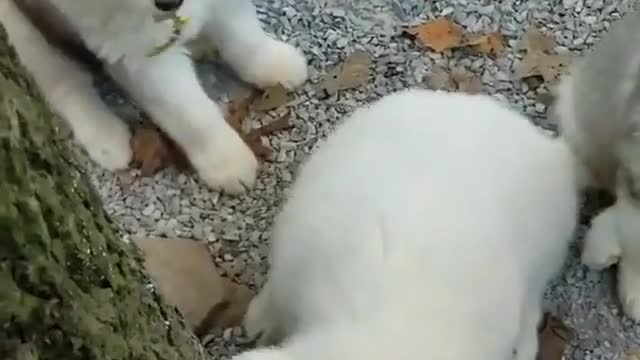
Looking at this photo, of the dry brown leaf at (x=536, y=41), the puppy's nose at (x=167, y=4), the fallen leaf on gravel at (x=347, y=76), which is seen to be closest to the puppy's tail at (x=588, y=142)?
the dry brown leaf at (x=536, y=41)

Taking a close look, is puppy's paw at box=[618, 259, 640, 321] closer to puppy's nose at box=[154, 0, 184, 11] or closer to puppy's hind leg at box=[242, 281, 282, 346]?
puppy's hind leg at box=[242, 281, 282, 346]

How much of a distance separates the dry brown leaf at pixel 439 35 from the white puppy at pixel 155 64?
204 mm

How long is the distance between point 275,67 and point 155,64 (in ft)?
0.80

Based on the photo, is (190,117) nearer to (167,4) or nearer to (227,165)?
(227,165)

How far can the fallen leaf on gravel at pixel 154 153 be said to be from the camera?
196 cm

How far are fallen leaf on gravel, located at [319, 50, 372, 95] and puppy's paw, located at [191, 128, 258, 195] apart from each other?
0.19 metres

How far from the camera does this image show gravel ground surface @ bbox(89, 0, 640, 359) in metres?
1.80

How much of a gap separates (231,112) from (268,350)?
0.67 meters

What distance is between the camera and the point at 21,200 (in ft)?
2.52

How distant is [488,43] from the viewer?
2.05m

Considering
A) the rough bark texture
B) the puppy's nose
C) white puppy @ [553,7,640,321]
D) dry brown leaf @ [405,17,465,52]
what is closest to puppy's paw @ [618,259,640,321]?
white puppy @ [553,7,640,321]

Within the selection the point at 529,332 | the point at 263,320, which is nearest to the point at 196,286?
the point at 263,320

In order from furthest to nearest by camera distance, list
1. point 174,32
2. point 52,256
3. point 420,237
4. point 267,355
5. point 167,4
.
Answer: point 174,32, point 167,4, point 420,237, point 267,355, point 52,256

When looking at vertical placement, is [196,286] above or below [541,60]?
below
